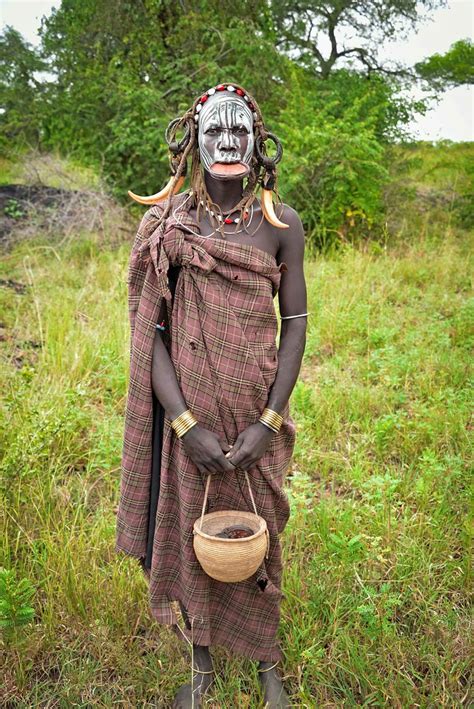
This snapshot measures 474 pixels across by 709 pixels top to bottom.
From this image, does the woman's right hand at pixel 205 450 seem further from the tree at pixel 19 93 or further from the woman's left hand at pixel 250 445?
the tree at pixel 19 93

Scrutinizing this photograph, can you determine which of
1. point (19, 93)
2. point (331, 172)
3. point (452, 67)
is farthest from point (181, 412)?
point (452, 67)

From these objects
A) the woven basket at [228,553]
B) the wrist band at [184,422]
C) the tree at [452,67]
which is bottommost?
the woven basket at [228,553]

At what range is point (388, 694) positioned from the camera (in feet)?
6.23

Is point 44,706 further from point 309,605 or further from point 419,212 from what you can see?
point 419,212

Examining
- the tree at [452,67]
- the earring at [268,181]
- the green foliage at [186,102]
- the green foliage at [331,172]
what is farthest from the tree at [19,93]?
the earring at [268,181]

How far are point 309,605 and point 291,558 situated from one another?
31cm

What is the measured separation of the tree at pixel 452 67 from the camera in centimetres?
1031

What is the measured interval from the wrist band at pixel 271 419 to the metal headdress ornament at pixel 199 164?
57 centimetres

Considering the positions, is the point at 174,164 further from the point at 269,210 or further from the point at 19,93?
the point at 19,93

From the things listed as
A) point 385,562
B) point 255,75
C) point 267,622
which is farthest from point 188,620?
point 255,75

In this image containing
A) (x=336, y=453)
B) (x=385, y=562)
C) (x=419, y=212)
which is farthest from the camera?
(x=419, y=212)

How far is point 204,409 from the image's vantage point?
1.79m

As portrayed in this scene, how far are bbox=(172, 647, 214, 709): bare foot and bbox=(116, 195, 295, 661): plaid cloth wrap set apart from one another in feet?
0.20

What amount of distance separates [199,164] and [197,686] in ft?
5.64
